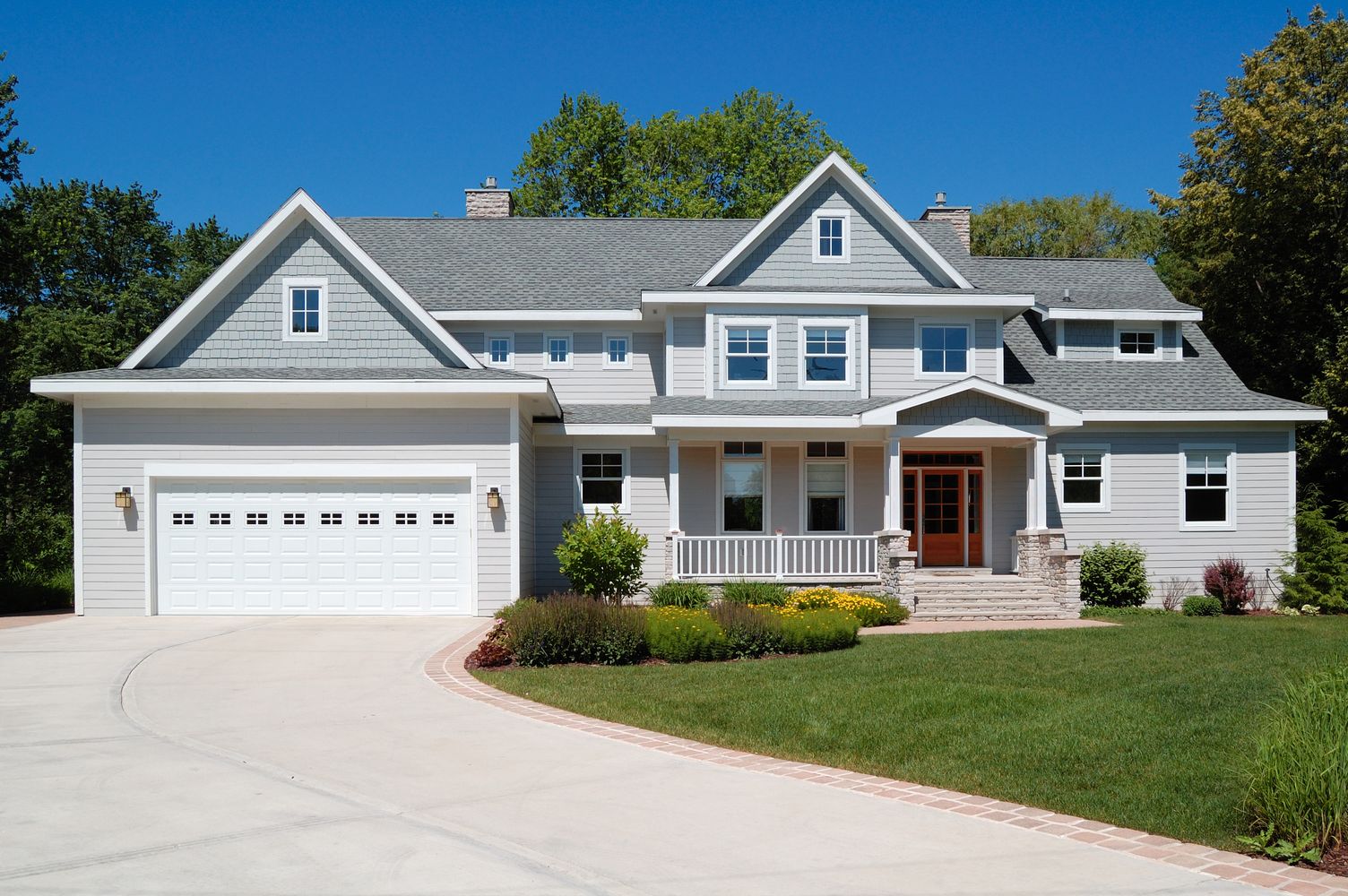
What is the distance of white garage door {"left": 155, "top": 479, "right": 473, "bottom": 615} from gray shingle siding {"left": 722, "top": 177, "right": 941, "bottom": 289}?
26.2 feet

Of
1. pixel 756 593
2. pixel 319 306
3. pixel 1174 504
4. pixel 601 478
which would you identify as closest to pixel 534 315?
Answer: pixel 601 478

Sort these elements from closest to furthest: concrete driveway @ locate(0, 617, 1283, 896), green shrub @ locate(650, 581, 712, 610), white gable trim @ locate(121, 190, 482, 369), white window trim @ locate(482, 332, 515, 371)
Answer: concrete driveway @ locate(0, 617, 1283, 896) < green shrub @ locate(650, 581, 712, 610) < white gable trim @ locate(121, 190, 482, 369) < white window trim @ locate(482, 332, 515, 371)

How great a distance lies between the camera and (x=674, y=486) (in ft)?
70.2

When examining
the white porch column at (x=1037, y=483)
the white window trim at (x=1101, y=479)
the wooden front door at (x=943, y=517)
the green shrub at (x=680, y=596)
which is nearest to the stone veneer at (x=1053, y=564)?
the white porch column at (x=1037, y=483)

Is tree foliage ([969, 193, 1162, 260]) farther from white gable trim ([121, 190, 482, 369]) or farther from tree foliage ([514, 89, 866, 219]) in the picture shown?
white gable trim ([121, 190, 482, 369])

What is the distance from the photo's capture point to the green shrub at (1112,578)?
72.8ft

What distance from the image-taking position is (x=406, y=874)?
5805 mm

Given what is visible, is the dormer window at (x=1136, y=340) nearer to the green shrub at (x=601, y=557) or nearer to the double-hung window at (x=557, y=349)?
the double-hung window at (x=557, y=349)

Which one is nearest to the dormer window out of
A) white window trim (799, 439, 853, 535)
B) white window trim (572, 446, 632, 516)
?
white window trim (799, 439, 853, 535)

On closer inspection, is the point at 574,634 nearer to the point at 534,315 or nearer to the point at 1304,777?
the point at 1304,777

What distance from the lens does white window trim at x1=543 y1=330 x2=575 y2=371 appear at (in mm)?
23891

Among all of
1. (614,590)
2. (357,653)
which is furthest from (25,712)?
(614,590)

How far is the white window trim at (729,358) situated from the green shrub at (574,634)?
8.70 meters

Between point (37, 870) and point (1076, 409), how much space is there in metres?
20.6
